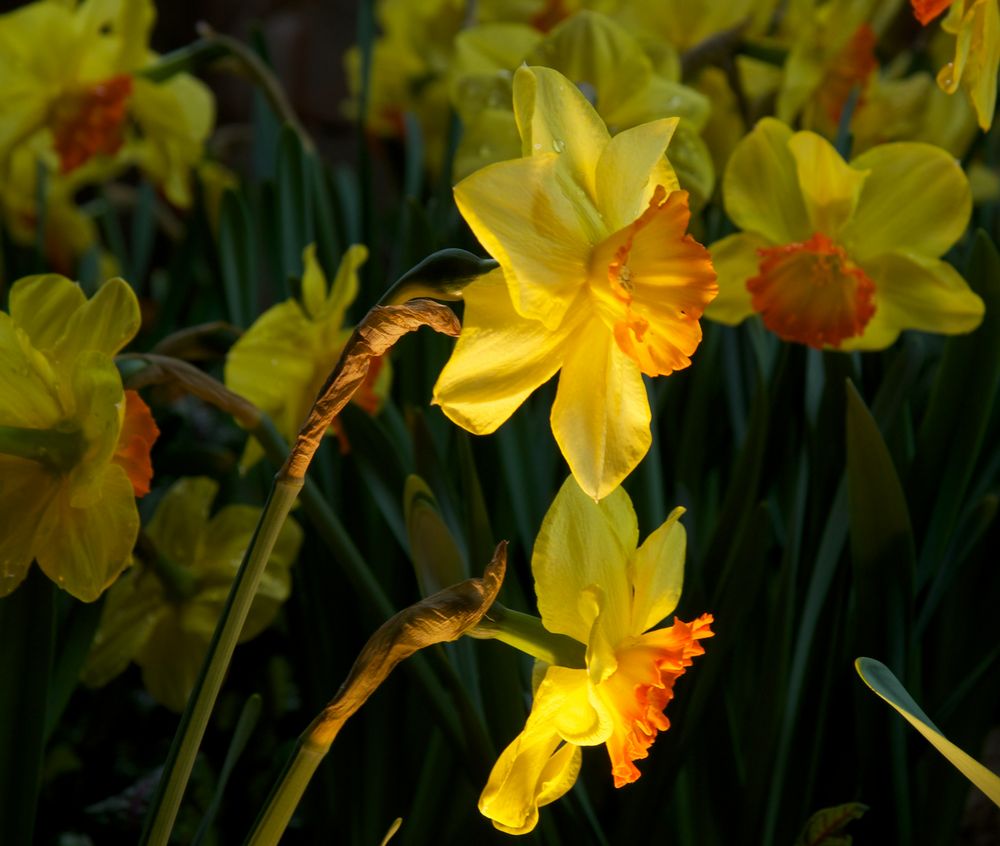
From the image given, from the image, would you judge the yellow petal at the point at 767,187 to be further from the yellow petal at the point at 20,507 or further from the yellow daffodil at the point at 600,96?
the yellow petal at the point at 20,507

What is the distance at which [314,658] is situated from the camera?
84 cm

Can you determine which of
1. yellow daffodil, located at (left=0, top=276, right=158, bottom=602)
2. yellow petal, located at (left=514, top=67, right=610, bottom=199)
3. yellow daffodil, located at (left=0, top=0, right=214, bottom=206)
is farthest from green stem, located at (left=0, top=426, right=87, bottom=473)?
yellow daffodil, located at (left=0, top=0, right=214, bottom=206)

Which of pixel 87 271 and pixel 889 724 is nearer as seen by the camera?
pixel 889 724

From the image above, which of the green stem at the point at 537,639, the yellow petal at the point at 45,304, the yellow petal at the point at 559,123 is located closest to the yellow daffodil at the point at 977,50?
the yellow petal at the point at 559,123

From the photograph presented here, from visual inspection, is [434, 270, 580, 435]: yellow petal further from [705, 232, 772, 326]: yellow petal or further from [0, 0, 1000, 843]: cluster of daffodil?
[705, 232, 772, 326]: yellow petal

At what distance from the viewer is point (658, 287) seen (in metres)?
0.43

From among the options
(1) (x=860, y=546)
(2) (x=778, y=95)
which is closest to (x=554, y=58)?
(2) (x=778, y=95)

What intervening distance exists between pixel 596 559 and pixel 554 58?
1.97 ft

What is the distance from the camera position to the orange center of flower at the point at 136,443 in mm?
554

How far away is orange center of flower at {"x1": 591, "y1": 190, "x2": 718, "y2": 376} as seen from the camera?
0.41 meters

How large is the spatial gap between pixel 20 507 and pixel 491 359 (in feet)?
0.87

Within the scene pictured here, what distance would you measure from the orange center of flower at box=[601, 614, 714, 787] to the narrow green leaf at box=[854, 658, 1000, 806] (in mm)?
61

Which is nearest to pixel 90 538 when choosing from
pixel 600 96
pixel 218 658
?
pixel 218 658

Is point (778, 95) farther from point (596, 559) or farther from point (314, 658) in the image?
point (596, 559)
